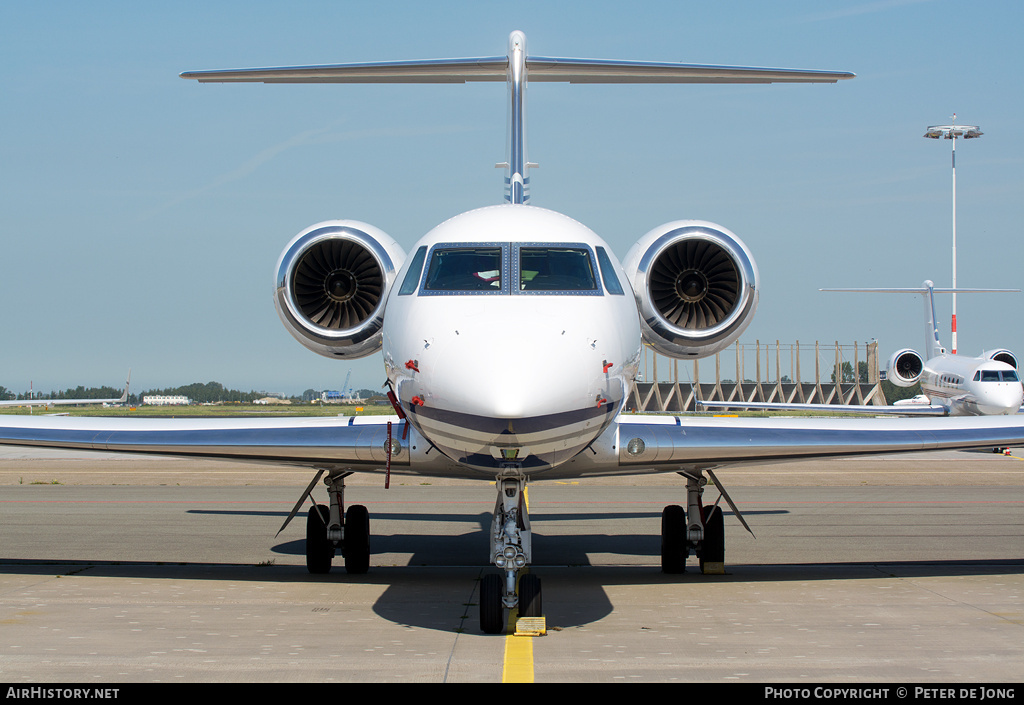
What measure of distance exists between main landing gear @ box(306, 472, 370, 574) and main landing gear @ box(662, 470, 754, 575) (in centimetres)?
335

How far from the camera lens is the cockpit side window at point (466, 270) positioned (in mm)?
7289

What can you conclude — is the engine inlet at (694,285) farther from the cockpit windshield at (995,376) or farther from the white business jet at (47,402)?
the white business jet at (47,402)

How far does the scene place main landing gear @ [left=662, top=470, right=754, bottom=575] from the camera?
10.7 m

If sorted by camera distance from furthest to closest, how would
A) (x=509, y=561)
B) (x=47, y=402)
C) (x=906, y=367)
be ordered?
(x=47, y=402) → (x=906, y=367) → (x=509, y=561)

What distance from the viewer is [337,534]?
423 inches

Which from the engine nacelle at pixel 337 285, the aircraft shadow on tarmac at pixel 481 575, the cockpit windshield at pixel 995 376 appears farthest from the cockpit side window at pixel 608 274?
the cockpit windshield at pixel 995 376

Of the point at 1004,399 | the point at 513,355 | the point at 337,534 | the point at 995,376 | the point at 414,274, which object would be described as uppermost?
the point at 414,274

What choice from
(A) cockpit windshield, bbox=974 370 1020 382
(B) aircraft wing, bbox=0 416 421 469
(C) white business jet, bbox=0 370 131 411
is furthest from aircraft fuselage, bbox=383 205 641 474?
(C) white business jet, bbox=0 370 131 411

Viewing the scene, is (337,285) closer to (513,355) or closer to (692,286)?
(692,286)

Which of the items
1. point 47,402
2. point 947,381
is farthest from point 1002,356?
point 47,402

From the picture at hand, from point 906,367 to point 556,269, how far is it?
139 feet

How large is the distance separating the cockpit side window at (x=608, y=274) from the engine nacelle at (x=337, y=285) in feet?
10.1

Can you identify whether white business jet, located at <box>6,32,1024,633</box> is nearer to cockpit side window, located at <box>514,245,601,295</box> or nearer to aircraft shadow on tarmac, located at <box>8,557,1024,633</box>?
cockpit side window, located at <box>514,245,601,295</box>

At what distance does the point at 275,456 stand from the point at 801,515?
10.6 metres
